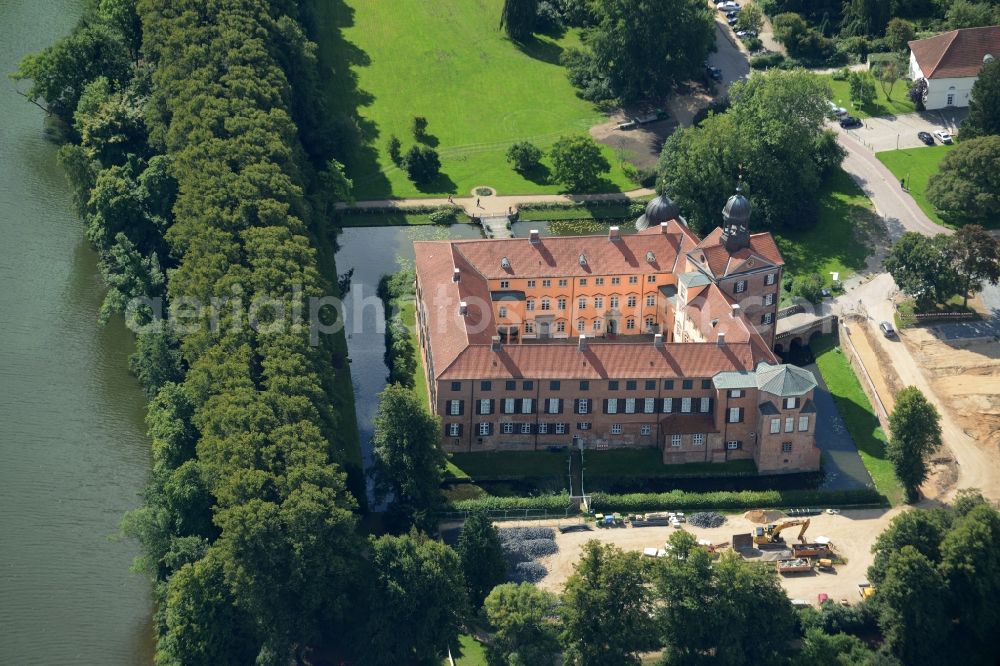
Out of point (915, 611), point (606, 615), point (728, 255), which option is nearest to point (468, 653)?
point (606, 615)

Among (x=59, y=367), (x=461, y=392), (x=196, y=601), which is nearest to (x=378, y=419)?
(x=461, y=392)

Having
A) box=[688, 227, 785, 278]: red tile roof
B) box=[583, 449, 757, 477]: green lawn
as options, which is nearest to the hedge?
box=[583, 449, 757, 477]: green lawn

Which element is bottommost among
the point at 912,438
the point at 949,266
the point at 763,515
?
the point at 763,515

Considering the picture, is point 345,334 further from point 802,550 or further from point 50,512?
point 802,550

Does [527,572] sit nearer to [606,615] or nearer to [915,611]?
[606,615]

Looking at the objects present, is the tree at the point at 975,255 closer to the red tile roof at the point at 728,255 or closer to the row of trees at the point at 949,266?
the row of trees at the point at 949,266

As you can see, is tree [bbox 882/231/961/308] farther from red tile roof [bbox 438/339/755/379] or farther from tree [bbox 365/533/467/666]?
tree [bbox 365/533/467/666]
